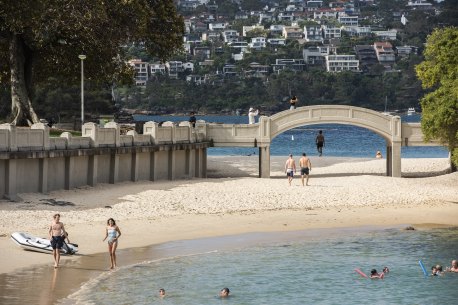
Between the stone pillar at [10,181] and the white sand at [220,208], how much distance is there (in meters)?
0.53

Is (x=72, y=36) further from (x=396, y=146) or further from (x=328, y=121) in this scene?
(x=396, y=146)

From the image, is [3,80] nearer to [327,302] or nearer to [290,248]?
[290,248]

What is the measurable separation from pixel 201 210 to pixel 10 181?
8322 millimetres

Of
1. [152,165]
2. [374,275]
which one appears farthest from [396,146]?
[374,275]

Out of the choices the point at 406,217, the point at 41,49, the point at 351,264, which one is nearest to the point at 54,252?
the point at 351,264

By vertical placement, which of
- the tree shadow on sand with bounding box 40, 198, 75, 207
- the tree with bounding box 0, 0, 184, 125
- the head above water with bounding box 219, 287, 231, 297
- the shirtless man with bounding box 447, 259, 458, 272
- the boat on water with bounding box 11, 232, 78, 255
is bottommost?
the head above water with bounding box 219, 287, 231, 297

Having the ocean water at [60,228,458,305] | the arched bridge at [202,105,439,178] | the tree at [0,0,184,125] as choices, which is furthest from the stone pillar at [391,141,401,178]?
the ocean water at [60,228,458,305]

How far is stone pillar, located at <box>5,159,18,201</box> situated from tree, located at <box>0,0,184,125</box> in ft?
54.2

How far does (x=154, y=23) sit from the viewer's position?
7375 cm

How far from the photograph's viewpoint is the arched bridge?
223ft

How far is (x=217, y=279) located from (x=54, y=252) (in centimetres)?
515

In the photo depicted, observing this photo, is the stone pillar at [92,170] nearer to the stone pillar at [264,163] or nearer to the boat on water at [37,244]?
the stone pillar at [264,163]

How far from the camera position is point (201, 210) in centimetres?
5053

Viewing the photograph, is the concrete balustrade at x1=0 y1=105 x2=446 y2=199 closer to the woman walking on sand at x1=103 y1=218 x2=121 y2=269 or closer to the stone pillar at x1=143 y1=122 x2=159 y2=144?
the stone pillar at x1=143 y1=122 x2=159 y2=144
